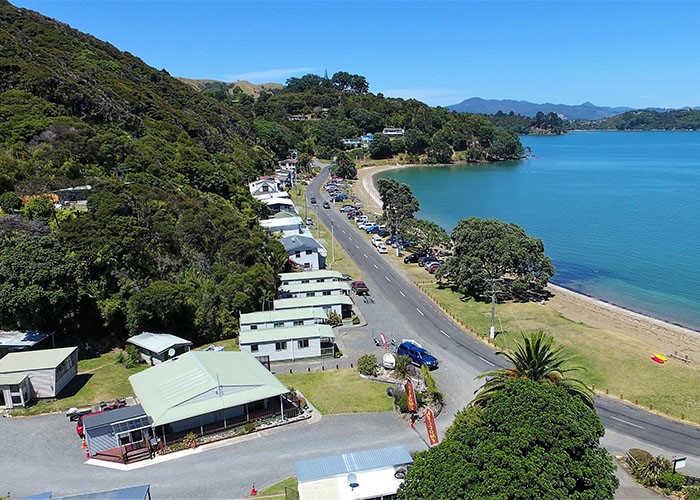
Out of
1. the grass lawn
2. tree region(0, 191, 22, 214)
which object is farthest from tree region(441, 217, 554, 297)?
tree region(0, 191, 22, 214)

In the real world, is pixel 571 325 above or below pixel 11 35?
below

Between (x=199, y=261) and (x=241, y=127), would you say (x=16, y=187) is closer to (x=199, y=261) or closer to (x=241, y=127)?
(x=199, y=261)

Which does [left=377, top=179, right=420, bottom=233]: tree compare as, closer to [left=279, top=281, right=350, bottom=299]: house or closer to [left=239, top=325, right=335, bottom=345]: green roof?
[left=279, top=281, right=350, bottom=299]: house

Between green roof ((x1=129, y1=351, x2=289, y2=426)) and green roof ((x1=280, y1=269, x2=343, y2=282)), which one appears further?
green roof ((x1=280, y1=269, x2=343, y2=282))

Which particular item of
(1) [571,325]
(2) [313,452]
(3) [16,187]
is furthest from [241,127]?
(2) [313,452]

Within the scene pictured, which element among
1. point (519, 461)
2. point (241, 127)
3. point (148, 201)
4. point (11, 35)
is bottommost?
point (519, 461)

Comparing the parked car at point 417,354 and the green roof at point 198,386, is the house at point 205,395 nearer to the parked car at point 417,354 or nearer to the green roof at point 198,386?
the green roof at point 198,386
